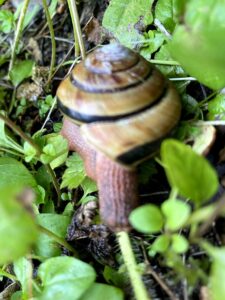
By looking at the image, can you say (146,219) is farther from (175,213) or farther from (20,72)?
(20,72)

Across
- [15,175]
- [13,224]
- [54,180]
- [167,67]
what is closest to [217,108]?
[167,67]

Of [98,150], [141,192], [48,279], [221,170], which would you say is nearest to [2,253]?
[48,279]

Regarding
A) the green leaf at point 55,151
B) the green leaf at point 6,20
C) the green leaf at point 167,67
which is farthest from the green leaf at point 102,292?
the green leaf at point 6,20

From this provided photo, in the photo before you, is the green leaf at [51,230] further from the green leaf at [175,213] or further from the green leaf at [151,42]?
the green leaf at [151,42]

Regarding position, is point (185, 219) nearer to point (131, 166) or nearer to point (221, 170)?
point (131, 166)

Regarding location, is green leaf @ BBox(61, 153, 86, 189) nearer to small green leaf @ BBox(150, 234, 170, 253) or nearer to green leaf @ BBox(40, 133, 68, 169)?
green leaf @ BBox(40, 133, 68, 169)

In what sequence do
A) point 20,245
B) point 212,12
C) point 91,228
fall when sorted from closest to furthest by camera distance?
point 20,245
point 212,12
point 91,228
